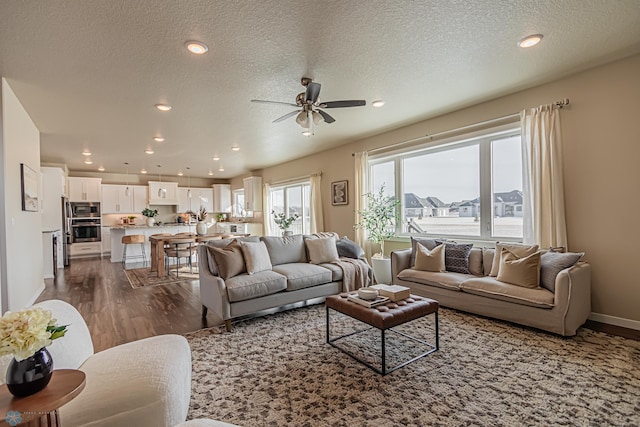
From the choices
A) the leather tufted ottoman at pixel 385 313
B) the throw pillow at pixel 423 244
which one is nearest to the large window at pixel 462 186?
the throw pillow at pixel 423 244

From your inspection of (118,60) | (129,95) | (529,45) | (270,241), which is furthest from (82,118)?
(529,45)

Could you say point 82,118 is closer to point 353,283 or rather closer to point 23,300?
point 23,300

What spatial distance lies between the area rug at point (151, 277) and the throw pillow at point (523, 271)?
518 centimetres

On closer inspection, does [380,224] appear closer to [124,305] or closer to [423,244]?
[423,244]

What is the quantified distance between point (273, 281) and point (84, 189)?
28.3 ft

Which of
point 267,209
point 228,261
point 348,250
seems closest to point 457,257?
point 348,250

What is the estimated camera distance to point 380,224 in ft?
17.3

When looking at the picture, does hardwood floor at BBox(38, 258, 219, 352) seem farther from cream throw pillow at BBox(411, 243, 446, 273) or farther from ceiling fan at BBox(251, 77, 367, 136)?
cream throw pillow at BBox(411, 243, 446, 273)

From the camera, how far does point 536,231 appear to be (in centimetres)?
350

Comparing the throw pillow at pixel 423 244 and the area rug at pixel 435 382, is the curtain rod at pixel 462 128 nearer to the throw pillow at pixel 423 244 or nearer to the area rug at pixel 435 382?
the throw pillow at pixel 423 244

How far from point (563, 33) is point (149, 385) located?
12.6 feet

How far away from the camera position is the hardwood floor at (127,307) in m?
3.15

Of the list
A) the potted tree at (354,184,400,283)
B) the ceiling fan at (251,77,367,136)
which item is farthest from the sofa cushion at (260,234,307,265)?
the ceiling fan at (251,77,367,136)

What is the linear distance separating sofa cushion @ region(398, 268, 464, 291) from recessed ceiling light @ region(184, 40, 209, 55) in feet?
11.4
